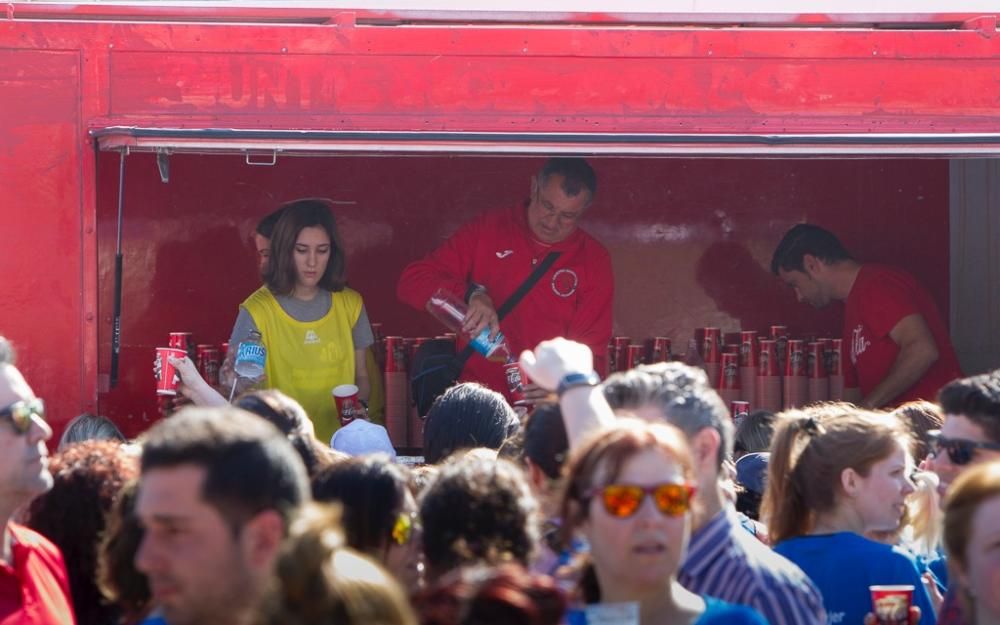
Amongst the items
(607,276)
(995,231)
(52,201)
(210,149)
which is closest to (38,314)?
(52,201)

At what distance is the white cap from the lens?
5402 mm

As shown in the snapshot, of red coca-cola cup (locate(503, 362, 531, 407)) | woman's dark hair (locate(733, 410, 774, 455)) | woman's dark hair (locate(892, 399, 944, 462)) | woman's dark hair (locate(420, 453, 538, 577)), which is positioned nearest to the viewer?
woman's dark hair (locate(420, 453, 538, 577))

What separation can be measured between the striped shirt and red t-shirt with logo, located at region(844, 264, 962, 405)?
4611 millimetres

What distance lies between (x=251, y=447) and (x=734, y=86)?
4285 millimetres

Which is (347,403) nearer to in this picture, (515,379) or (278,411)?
(515,379)

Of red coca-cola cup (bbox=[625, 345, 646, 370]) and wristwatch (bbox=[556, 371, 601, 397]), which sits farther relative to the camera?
red coca-cola cup (bbox=[625, 345, 646, 370])

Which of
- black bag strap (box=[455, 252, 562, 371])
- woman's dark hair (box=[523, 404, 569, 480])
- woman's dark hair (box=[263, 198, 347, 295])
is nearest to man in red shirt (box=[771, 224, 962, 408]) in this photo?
black bag strap (box=[455, 252, 562, 371])

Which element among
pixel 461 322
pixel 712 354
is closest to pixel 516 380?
pixel 461 322

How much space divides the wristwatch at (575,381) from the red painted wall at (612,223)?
484 centimetres

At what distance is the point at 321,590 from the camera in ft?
6.17

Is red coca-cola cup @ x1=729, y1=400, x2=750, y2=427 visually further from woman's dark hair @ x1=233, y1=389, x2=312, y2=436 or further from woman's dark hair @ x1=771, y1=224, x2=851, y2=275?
woman's dark hair @ x1=233, y1=389, x2=312, y2=436

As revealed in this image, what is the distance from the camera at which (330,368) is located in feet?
22.0

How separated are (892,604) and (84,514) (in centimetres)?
201

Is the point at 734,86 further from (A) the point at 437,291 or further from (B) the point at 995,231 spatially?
(B) the point at 995,231
